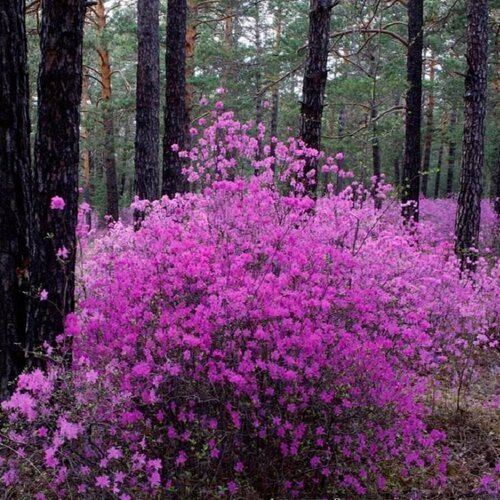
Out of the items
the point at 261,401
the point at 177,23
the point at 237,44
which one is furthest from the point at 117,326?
the point at 237,44

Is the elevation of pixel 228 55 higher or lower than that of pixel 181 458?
higher

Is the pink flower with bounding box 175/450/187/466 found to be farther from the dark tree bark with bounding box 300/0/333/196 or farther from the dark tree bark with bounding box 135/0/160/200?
the dark tree bark with bounding box 135/0/160/200

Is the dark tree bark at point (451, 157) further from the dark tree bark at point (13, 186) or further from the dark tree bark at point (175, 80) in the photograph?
the dark tree bark at point (13, 186)

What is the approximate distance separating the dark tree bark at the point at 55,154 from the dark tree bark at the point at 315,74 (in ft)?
12.8

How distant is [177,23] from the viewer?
912 centimetres

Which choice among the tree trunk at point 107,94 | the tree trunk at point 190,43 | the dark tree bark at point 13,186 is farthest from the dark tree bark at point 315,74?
the tree trunk at point 107,94

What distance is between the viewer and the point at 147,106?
956 centimetres

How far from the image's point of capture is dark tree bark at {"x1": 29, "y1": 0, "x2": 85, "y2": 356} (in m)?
3.70

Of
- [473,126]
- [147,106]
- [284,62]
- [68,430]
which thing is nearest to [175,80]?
[147,106]

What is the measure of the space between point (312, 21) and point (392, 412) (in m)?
5.52

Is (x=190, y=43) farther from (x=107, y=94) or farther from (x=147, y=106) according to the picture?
(x=147, y=106)

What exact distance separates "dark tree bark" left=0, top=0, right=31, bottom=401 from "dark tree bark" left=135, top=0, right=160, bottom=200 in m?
5.73

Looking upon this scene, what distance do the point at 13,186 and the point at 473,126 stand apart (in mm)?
7529

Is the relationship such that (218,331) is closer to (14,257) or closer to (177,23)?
(14,257)
